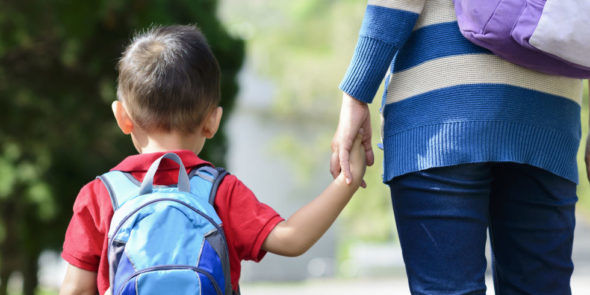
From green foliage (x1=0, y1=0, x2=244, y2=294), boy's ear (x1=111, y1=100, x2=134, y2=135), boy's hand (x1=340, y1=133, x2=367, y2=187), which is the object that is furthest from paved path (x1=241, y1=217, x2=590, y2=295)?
boy's ear (x1=111, y1=100, x2=134, y2=135)

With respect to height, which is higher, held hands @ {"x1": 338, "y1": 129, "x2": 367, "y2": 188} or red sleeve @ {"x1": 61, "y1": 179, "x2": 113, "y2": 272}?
held hands @ {"x1": 338, "y1": 129, "x2": 367, "y2": 188}

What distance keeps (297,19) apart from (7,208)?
15.9 metres

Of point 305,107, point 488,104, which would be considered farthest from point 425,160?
point 305,107

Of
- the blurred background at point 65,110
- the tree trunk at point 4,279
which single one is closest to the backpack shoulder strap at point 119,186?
the blurred background at point 65,110

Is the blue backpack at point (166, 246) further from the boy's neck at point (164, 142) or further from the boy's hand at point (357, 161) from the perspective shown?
the boy's hand at point (357, 161)

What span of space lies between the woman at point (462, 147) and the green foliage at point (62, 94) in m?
4.07

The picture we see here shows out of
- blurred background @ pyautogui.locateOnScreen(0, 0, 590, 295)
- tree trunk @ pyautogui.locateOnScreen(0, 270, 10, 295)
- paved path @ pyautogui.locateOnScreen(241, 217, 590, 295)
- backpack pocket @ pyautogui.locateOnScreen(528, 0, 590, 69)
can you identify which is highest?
backpack pocket @ pyautogui.locateOnScreen(528, 0, 590, 69)

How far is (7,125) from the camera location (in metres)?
6.92

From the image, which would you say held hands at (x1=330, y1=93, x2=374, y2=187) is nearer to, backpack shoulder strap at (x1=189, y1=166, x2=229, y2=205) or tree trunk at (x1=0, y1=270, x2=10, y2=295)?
backpack shoulder strap at (x1=189, y1=166, x2=229, y2=205)

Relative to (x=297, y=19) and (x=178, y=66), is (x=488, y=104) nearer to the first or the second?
(x=178, y=66)

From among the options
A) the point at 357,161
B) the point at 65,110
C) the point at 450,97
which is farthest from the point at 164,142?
the point at 65,110

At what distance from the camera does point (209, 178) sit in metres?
1.87

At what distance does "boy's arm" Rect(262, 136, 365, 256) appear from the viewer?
187 centimetres

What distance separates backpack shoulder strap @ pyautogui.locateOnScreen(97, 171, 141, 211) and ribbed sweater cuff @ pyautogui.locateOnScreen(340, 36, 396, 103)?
24.6 inches
